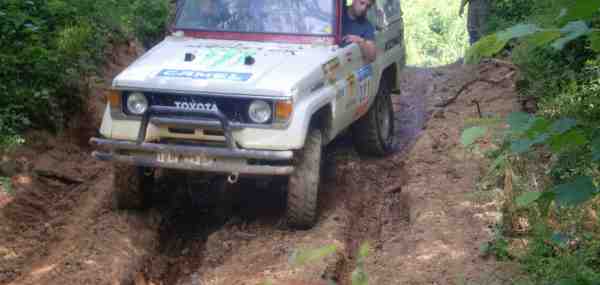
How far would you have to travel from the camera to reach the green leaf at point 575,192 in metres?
2.21

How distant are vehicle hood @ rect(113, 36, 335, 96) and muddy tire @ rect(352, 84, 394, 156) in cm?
152

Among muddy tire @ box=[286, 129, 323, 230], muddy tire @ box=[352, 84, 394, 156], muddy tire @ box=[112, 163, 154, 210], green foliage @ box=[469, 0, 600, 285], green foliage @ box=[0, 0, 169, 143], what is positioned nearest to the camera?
green foliage @ box=[469, 0, 600, 285]

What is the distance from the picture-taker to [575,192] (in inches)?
88.2

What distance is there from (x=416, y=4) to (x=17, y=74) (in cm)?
2351

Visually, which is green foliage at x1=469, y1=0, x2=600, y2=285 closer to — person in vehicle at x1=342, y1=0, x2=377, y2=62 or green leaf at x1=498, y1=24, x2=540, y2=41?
green leaf at x1=498, y1=24, x2=540, y2=41

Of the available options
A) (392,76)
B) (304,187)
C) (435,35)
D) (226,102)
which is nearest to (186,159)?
(226,102)

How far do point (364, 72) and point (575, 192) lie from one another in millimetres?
4527

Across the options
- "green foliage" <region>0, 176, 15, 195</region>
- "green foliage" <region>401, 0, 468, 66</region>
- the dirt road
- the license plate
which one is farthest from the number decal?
"green foliage" <region>401, 0, 468, 66</region>

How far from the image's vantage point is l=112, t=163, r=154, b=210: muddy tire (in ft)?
18.2

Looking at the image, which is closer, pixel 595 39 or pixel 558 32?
pixel 558 32

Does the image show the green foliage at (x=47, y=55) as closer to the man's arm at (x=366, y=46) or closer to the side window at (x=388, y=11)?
the man's arm at (x=366, y=46)

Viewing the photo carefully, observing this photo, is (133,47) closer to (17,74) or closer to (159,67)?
(17,74)

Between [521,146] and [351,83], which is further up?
[521,146]

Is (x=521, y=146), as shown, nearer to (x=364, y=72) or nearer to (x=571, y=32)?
(x=571, y=32)
